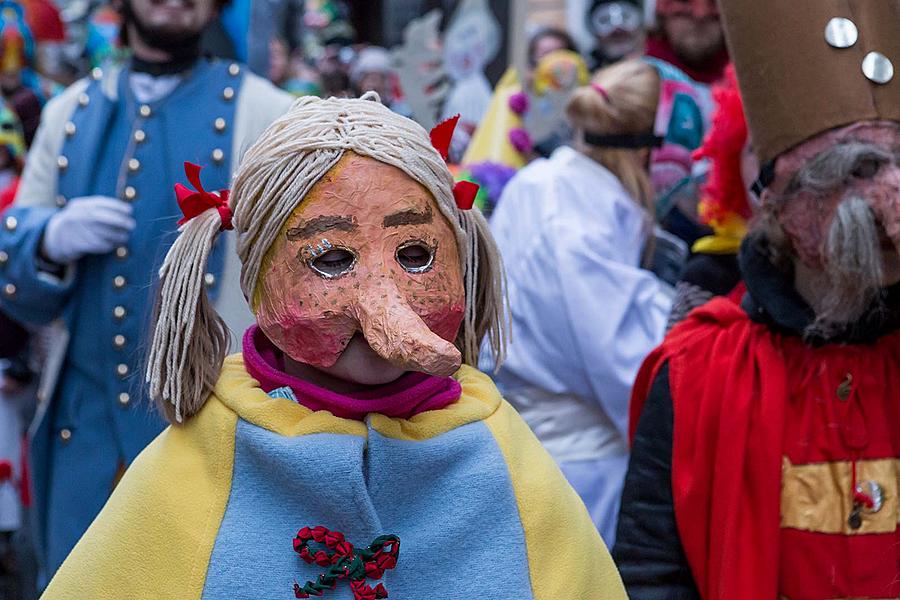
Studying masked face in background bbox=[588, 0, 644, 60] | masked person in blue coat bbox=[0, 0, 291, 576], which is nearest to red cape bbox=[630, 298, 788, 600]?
masked person in blue coat bbox=[0, 0, 291, 576]

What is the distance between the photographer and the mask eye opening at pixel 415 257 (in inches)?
79.0

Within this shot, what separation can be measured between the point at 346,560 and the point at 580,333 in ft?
5.72

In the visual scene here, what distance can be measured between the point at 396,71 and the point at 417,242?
11.6 feet

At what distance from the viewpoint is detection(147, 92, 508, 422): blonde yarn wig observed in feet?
6.61

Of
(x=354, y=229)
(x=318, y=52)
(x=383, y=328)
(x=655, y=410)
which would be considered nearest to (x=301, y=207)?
(x=354, y=229)

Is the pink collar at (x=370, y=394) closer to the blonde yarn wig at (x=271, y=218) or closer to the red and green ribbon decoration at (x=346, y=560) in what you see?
the blonde yarn wig at (x=271, y=218)

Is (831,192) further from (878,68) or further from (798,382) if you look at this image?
(798,382)

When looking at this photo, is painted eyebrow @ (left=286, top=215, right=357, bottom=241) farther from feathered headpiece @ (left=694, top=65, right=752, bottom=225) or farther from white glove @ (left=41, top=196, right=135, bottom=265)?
white glove @ (left=41, top=196, right=135, bottom=265)

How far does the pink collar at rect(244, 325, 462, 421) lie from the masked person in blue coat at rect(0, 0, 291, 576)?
1251 mm

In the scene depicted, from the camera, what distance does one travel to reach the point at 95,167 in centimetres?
356

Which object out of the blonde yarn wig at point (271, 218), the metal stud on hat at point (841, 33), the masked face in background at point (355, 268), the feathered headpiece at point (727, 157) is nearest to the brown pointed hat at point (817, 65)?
the metal stud on hat at point (841, 33)

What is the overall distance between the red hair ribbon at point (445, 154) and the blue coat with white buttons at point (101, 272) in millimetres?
1360

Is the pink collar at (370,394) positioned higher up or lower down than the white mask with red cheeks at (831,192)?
lower down

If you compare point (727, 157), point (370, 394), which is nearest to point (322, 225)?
point (370, 394)
